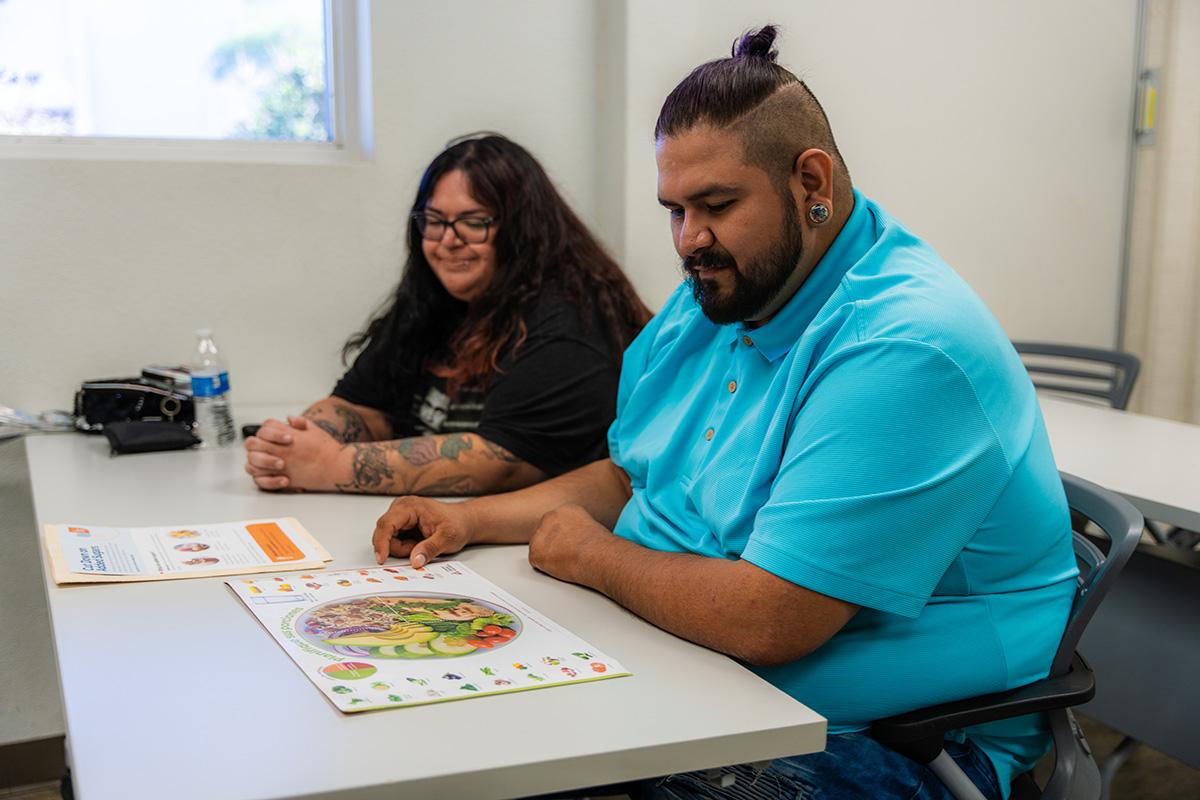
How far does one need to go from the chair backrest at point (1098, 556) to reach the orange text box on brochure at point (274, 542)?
0.99 metres

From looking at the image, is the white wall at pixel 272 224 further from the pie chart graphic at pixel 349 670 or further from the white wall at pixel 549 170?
the pie chart graphic at pixel 349 670

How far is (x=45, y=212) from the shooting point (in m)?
2.59

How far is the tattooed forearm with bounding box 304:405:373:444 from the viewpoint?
7.65ft

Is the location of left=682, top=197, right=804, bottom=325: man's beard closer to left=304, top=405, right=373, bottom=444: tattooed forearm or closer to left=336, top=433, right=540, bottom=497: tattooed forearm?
left=336, top=433, right=540, bottom=497: tattooed forearm

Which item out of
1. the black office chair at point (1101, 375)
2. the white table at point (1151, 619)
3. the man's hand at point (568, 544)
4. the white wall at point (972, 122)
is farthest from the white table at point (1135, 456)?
the man's hand at point (568, 544)

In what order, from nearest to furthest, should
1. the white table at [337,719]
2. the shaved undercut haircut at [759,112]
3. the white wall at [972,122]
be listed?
the white table at [337,719] < the shaved undercut haircut at [759,112] < the white wall at [972,122]

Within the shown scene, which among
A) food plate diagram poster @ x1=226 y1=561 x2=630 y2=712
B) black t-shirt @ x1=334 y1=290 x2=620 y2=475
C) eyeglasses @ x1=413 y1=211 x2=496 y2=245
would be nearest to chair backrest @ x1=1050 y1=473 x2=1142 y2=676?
food plate diagram poster @ x1=226 y1=561 x2=630 y2=712

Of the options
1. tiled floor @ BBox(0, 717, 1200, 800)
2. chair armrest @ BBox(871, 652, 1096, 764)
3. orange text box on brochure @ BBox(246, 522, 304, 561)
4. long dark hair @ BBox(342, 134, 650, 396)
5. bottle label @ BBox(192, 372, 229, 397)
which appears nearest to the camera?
chair armrest @ BBox(871, 652, 1096, 764)

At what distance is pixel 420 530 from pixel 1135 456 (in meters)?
1.50

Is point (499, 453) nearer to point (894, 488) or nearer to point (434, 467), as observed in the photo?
point (434, 467)

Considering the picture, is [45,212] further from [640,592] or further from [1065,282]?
[1065,282]

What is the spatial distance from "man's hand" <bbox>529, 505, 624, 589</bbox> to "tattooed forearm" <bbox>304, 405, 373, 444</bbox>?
931 mm

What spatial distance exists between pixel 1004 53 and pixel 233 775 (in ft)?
10.9

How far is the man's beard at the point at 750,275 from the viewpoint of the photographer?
4.39 ft
